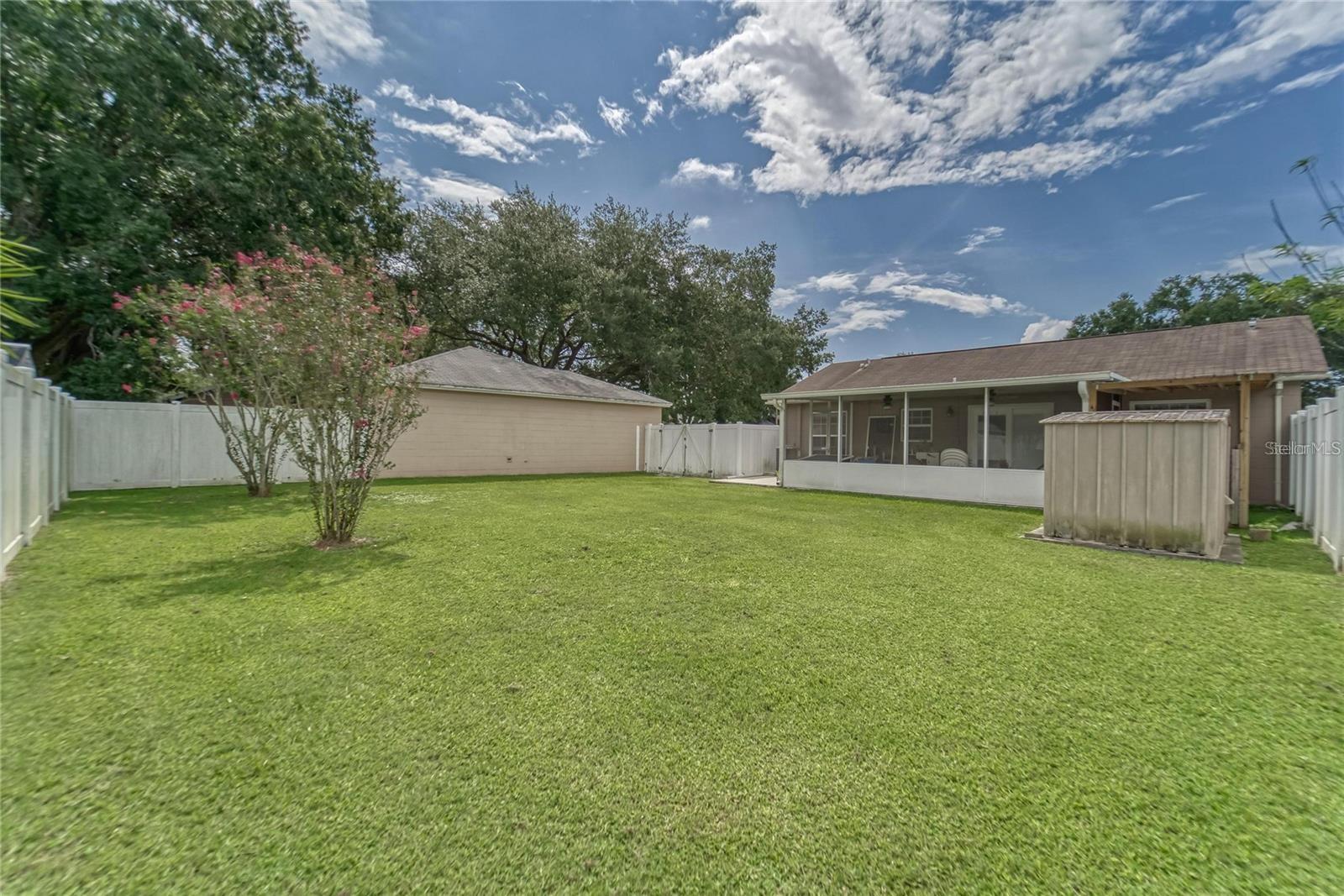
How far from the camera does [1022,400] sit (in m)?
12.4

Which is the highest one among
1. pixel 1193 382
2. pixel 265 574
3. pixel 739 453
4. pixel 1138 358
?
pixel 1138 358

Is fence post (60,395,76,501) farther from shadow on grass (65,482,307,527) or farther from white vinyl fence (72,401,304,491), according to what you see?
shadow on grass (65,482,307,527)

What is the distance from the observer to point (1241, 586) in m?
4.66

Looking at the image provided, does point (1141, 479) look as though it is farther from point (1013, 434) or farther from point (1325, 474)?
point (1013, 434)

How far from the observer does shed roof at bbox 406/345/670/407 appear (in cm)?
1452

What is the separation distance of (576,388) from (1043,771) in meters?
16.5

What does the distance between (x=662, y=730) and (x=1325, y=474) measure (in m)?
8.45

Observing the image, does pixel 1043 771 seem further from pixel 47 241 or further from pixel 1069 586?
pixel 47 241

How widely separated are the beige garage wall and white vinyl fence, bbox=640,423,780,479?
1.57 meters

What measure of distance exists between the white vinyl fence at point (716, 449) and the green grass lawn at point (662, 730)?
1168cm

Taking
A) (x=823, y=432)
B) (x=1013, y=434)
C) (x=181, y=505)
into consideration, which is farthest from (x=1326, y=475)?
(x=181, y=505)

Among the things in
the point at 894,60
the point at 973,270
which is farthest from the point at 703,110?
the point at 973,270

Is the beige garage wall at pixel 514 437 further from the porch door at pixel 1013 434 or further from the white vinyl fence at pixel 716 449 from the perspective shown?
the porch door at pixel 1013 434

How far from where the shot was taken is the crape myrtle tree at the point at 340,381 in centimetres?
548
